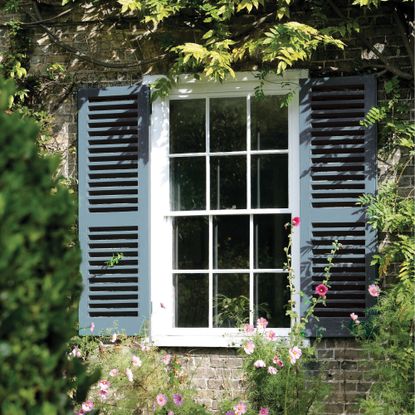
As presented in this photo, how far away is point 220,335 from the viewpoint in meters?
6.16

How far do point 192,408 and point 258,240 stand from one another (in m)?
1.36

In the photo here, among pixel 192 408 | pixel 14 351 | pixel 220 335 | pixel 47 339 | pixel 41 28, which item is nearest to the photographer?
pixel 14 351

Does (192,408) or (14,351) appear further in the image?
(192,408)

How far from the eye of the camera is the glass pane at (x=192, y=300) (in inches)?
247

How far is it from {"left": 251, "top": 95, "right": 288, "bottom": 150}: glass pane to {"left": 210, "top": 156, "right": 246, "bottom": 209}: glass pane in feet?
0.63

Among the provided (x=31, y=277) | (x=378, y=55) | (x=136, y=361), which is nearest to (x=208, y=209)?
(x=136, y=361)

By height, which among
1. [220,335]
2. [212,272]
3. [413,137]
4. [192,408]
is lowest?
[192,408]

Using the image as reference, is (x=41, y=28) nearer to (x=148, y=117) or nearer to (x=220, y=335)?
(x=148, y=117)

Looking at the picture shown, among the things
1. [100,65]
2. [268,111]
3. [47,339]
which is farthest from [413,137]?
[47,339]

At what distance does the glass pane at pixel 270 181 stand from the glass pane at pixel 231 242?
0.19 m

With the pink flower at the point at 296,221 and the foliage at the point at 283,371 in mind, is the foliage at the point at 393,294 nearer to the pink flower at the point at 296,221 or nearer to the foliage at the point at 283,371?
the foliage at the point at 283,371

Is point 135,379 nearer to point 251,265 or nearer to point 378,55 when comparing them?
point 251,265

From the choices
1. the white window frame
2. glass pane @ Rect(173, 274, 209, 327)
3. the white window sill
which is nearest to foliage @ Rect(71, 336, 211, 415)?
the white window sill

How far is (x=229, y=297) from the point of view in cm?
625
